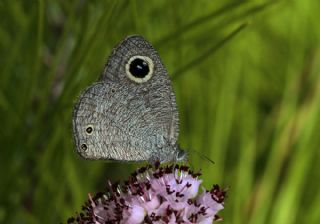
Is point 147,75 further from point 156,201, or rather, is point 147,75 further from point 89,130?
point 156,201

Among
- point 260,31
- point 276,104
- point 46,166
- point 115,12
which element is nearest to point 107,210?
point 46,166

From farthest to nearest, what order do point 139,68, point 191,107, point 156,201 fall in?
point 191,107 → point 139,68 → point 156,201

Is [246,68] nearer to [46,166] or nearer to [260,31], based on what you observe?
[260,31]

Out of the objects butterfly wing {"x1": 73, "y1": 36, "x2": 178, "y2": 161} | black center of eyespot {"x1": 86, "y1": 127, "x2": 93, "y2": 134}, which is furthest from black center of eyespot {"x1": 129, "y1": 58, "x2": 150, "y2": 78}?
black center of eyespot {"x1": 86, "y1": 127, "x2": 93, "y2": 134}

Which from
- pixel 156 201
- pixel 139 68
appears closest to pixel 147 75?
pixel 139 68

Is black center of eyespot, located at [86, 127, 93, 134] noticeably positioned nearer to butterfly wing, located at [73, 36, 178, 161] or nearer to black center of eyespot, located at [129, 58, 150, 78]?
butterfly wing, located at [73, 36, 178, 161]

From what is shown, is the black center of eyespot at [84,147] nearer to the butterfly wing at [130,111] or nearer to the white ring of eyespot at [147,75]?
the butterfly wing at [130,111]
